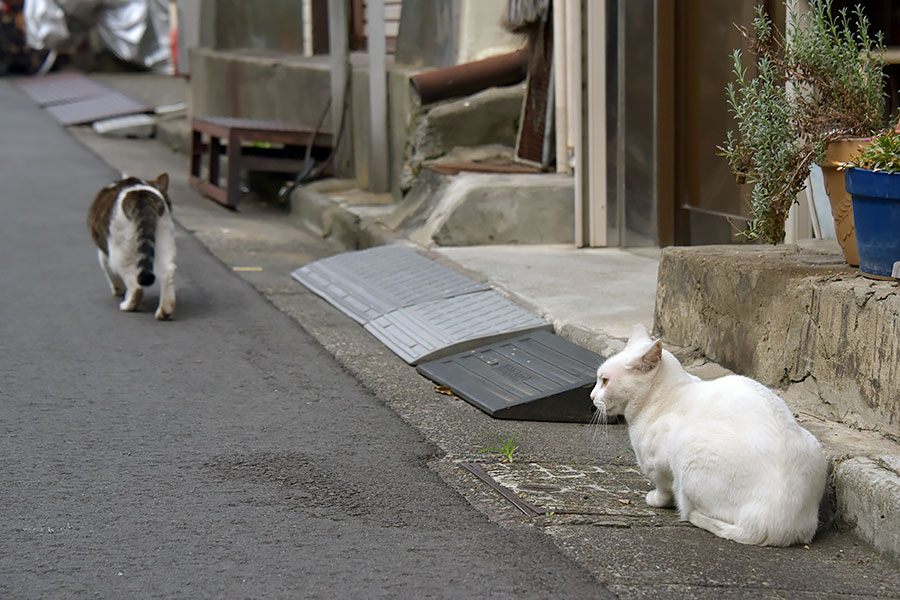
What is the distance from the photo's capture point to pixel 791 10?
4.91 meters

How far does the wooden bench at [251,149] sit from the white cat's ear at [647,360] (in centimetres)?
785

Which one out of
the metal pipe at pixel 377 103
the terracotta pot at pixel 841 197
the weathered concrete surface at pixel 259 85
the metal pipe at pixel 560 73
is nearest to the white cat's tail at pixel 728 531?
the terracotta pot at pixel 841 197

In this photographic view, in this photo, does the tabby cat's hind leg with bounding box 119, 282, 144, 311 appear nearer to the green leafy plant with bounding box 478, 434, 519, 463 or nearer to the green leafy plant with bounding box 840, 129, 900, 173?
the green leafy plant with bounding box 478, 434, 519, 463

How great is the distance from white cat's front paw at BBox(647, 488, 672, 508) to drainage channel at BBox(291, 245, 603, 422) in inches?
46.0

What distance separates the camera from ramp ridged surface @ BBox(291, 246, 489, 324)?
7.11 meters

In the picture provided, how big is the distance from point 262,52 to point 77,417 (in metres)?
12.7

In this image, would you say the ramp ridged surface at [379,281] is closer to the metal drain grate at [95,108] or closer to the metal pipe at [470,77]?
the metal pipe at [470,77]

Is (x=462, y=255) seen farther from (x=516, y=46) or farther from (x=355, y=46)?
(x=355, y=46)

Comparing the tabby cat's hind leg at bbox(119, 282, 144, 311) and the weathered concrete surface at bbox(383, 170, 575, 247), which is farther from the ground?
the weathered concrete surface at bbox(383, 170, 575, 247)

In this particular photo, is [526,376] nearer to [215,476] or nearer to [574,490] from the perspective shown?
[574,490]

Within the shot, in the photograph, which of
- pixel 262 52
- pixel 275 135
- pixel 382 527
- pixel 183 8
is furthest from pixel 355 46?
pixel 382 527

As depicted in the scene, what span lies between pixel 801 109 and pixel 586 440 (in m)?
1.65

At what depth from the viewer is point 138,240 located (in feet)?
23.1

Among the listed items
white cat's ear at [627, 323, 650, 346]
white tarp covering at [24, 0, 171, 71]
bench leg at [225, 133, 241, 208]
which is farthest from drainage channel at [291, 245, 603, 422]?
white tarp covering at [24, 0, 171, 71]
